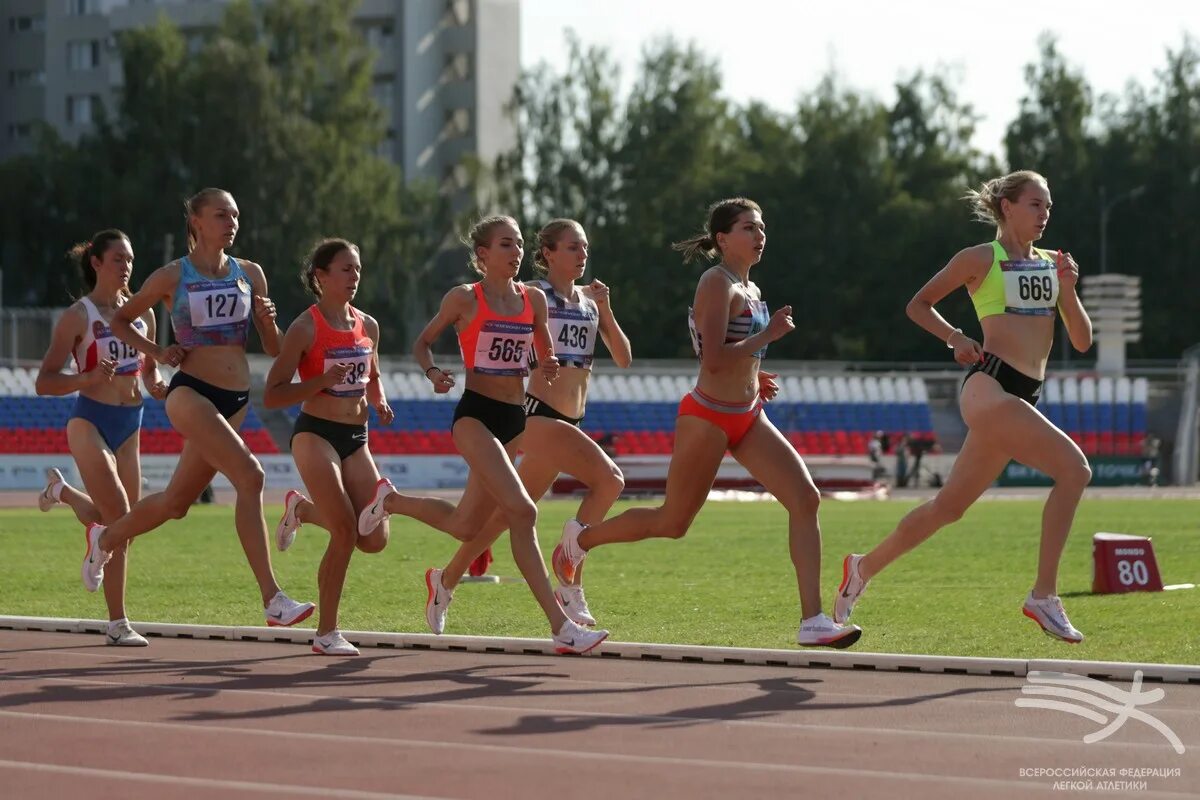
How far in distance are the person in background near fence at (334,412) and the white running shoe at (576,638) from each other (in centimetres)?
102

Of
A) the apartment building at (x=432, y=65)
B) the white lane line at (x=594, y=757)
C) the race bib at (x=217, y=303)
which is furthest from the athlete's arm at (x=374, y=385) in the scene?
the apartment building at (x=432, y=65)

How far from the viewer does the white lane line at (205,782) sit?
6.01 m

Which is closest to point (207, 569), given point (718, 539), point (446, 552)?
point (446, 552)

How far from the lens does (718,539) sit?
2289 centimetres

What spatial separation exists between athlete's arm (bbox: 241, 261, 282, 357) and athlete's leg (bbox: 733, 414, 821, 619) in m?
2.41

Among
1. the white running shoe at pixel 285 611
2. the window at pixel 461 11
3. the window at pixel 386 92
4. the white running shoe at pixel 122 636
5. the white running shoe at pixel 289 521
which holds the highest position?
the window at pixel 461 11

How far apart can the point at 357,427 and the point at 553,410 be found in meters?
1.16

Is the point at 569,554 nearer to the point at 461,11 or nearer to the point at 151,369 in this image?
the point at 151,369

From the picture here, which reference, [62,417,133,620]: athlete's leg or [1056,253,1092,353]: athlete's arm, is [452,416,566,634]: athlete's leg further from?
[1056,253,1092,353]: athlete's arm

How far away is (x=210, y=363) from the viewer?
10086mm

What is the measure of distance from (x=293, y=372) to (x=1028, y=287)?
3542 millimetres

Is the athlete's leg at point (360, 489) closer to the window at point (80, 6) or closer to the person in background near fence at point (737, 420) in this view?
the person in background near fence at point (737, 420)

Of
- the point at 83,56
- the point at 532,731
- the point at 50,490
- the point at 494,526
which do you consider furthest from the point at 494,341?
the point at 83,56

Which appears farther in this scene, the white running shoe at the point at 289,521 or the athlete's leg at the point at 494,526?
the white running shoe at the point at 289,521
